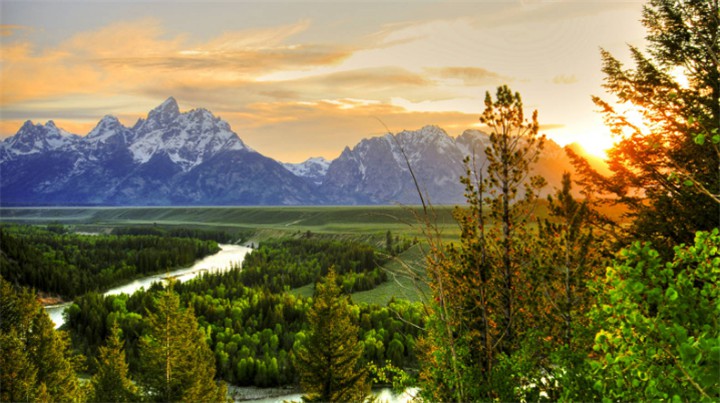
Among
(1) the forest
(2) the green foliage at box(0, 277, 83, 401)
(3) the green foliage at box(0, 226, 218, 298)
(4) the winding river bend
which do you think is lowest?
(4) the winding river bend

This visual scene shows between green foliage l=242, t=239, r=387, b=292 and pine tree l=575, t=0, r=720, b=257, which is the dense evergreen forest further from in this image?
pine tree l=575, t=0, r=720, b=257

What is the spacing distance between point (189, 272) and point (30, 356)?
94296mm

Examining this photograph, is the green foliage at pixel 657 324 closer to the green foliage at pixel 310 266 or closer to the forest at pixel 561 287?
the forest at pixel 561 287

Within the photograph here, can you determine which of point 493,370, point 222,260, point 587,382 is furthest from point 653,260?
point 222,260

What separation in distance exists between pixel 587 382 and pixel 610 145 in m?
15.2

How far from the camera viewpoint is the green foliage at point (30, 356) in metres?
29.1

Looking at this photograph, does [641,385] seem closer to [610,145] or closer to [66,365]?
[610,145]

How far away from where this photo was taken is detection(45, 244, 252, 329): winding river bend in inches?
3459

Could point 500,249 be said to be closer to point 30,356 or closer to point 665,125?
point 665,125

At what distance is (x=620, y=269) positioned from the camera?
764 cm

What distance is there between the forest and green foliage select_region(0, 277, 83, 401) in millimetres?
93

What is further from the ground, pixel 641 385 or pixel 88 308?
pixel 641 385

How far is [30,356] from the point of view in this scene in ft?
107

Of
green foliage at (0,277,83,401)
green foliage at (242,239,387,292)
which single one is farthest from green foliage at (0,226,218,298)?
green foliage at (0,277,83,401)
